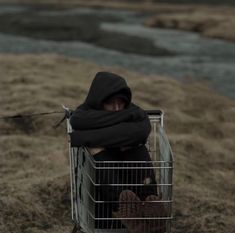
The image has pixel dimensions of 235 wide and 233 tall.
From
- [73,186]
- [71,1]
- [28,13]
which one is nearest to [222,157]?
[73,186]

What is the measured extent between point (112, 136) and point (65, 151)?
13.4 ft

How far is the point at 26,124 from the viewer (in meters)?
10.4

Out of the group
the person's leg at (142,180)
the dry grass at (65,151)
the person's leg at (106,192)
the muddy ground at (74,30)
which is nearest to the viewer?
the person's leg at (106,192)

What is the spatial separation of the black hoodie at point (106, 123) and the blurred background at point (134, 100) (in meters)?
1.67

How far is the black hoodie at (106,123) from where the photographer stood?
185 inches

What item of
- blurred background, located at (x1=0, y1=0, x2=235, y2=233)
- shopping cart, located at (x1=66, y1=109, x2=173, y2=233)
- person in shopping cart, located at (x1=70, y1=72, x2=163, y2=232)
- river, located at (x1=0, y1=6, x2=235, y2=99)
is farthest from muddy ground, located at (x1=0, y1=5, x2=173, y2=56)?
shopping cart, located at (x1=66, y1=109, x2=173, y2=233)

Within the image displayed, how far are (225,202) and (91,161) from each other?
2.93m

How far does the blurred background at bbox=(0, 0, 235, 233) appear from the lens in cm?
669

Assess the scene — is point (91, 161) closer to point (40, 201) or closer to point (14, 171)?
point (40, 201)

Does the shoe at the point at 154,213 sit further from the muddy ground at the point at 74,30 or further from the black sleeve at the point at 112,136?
the muddy ground at the point at 74,30

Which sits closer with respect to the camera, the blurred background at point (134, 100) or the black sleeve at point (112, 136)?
the black sleeve at point (112, 136)

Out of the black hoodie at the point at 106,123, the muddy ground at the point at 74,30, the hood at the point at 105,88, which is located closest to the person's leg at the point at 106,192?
the black hoodie at the point at 106,123

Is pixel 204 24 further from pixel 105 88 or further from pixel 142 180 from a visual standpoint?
pixel 142 180

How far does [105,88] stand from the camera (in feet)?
15.5
